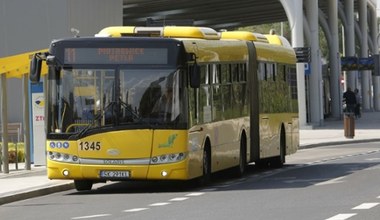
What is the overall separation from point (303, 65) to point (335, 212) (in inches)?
1493

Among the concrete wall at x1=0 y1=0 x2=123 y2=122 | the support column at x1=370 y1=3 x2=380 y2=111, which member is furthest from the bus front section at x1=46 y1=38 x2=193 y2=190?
the support column at x1=370 y1=3 x2=380 y2=111

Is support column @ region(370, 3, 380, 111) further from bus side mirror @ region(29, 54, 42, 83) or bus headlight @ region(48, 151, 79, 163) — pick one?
bus side mirror @ region(29, 54, 42, 83)

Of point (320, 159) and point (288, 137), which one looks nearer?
point (288, 137)

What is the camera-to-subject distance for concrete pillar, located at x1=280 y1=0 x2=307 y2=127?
53969 millimetres

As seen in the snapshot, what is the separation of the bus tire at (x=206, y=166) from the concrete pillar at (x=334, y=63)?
45.8m

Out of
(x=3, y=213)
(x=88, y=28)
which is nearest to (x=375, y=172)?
(x=3, y=213)

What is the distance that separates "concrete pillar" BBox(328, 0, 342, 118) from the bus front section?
47.4 m

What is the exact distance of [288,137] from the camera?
97.8 feet

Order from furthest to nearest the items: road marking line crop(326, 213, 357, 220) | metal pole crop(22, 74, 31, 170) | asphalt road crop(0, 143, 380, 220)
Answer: metal pole crop(22, 74, 31, 170), asphalt road crop(0, 143, 380, 220), road marking line crop(326, 213, 357, 220)

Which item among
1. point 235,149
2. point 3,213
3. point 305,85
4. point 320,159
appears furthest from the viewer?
point 305,85

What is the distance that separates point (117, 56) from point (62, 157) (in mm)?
1916

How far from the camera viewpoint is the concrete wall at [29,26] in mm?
46094

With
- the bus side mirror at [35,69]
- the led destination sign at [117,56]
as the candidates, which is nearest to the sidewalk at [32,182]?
the bus side mirror at [35,69]

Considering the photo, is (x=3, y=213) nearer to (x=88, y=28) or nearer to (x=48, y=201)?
(x=48, y=201)
